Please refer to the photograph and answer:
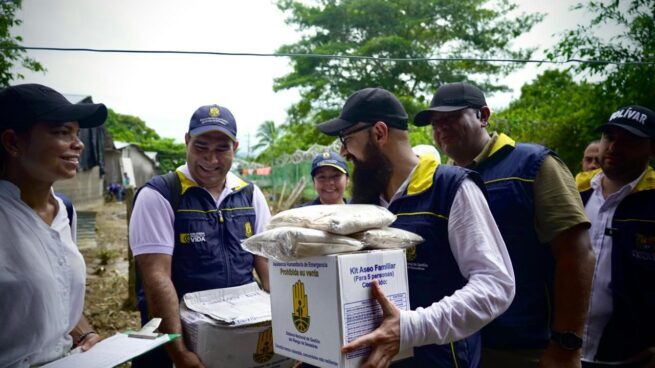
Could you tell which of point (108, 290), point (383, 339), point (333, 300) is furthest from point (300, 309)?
point (108, 290)

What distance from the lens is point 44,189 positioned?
6.59 feet

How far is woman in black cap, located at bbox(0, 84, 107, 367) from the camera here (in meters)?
1.70

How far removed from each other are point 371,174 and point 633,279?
190 cm

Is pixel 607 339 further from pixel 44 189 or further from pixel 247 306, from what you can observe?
pixel 44 189

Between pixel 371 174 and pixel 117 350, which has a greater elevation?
pixel 371 174

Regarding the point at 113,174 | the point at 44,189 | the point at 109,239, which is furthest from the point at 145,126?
the point at 44,189

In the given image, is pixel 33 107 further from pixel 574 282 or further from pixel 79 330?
pixel 574 282

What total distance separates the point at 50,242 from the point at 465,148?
6.94 feet

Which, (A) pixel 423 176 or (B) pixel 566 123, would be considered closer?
(A) pixel 423 176

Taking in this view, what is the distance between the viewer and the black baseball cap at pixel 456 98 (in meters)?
2.32

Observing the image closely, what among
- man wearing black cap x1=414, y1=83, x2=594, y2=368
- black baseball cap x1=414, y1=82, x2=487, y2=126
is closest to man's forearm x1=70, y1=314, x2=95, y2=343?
man wearing black cap x1=414, y1=83, x2=594, y2=368

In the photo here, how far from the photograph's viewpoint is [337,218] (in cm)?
147

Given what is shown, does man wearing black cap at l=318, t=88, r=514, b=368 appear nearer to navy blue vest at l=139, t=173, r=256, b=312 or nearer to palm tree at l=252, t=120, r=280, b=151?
navy blue vest at l=139, t=173, r=256, b=312

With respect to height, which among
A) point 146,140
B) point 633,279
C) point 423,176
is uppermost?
point 146,140
